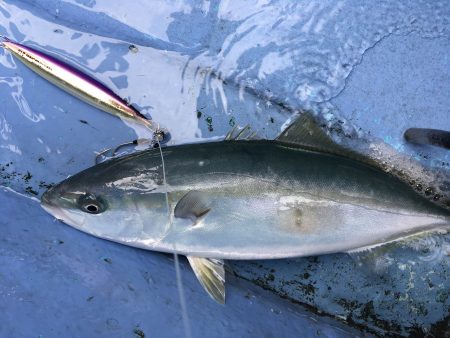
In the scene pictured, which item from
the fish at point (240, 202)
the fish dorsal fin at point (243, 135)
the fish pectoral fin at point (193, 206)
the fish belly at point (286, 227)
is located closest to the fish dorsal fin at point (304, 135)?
the fish at point (240, 202)

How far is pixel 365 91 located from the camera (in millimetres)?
2531

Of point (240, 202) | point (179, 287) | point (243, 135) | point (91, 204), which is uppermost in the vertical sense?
point (243, 135)

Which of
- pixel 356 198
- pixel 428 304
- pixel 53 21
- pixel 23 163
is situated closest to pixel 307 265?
pixel 356 198

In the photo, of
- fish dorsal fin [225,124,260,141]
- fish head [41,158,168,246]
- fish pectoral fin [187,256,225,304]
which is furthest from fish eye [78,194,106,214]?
fish dorsal fin [225,124,260,141]

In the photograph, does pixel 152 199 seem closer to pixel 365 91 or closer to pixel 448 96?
pixel 365 91

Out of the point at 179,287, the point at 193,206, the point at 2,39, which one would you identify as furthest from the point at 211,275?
the point at 2,39

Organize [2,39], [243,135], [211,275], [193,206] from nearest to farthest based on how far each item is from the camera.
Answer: [193,206], [211,275], [243,135], [2,39]

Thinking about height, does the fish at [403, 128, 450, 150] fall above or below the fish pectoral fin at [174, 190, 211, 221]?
above

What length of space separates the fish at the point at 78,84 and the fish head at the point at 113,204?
0.41 metres

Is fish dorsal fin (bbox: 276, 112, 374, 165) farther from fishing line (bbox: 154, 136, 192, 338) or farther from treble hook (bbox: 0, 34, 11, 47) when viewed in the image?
treble hook (bbox: 0, 34, 11, 47)

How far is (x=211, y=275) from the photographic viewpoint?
2.17 metres

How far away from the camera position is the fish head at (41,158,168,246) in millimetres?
2066

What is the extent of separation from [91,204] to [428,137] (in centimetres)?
166

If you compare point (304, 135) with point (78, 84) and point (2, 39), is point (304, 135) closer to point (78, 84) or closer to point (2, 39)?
point (78, 84)
